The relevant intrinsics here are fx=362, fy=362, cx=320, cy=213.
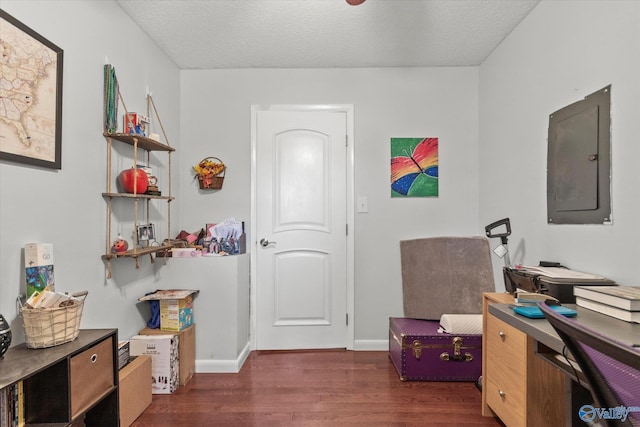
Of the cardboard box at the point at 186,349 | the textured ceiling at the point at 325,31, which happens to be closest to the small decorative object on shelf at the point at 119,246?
the cardboard box at the point at 186,349

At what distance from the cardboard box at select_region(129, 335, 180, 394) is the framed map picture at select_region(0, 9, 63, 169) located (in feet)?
3.93

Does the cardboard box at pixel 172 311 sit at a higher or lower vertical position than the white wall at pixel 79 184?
lower

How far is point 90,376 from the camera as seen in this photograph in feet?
4.93

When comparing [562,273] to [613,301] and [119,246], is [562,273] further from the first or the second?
[119,246]

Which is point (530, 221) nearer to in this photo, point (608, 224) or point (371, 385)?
point (608, 224)

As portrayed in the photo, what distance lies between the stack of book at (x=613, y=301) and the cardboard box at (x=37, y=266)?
221cm

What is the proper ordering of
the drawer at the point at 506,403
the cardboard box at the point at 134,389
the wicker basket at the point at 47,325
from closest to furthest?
the wicker basket at the point at 47,325, the drawer at the point at 506,403, the cardboard box at the point at 134,389

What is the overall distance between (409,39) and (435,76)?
59 cm

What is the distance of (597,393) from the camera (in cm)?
78

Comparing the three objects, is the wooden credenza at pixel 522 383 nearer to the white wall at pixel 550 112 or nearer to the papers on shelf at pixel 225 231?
the white wall at pixel 550 112

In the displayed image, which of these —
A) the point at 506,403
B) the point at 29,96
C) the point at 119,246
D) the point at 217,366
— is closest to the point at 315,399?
the point at 217,366

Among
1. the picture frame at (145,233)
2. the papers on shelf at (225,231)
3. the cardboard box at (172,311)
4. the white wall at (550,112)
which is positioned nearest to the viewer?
the white wall at (550,112)

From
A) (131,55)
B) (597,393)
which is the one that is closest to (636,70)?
(597,393)

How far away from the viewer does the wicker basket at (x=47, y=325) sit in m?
1.38
